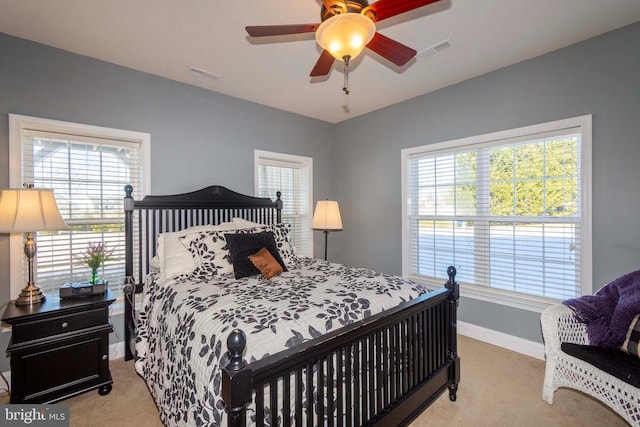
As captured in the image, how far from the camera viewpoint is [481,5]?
6.61 feet

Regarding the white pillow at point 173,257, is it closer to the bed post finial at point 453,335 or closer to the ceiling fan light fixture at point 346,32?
the ceiling fan light fixture at point 346,32

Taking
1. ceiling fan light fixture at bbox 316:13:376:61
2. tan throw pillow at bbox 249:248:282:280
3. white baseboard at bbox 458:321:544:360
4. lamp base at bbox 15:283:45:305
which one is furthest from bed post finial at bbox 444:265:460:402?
lamp base at bbox 15:283:45:305

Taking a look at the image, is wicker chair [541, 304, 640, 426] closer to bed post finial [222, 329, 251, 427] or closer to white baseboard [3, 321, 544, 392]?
white baseboard [3, 321, 544, 392]

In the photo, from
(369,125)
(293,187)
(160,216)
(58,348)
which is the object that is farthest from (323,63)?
(58,348)

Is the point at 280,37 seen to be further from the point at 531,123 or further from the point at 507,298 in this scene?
the point at 507,298

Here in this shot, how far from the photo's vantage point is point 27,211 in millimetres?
1998

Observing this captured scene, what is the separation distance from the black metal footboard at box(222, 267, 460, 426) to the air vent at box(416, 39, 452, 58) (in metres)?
1.87

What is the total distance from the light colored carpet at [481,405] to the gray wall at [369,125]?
615mm

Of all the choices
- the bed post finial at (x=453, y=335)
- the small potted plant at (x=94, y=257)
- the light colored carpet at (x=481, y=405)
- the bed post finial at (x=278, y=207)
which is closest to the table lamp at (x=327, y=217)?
the bed post finial at (x=278, y=207)

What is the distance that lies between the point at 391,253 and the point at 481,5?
276cm

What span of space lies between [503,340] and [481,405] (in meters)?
1.10

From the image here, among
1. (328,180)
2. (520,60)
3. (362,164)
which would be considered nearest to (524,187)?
(520,60)

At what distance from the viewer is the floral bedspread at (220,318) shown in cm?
139

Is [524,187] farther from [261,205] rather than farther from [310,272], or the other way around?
[261,205]
